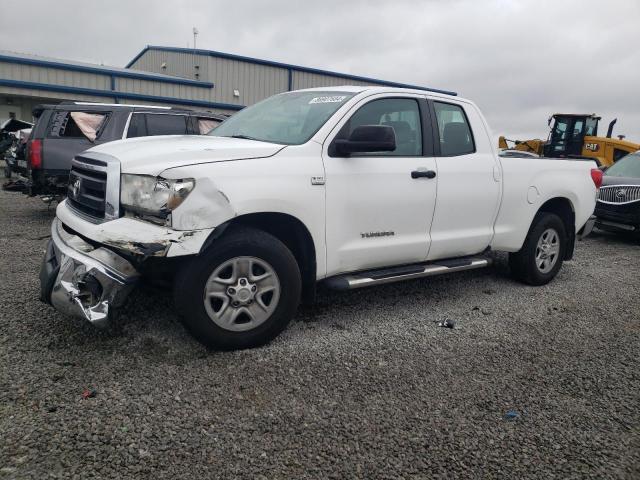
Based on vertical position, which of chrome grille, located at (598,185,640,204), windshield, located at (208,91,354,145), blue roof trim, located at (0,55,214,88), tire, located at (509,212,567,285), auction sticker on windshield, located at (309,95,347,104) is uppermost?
blue roof trim, located at (0,55,214,88)

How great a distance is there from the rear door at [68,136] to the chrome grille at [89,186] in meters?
4.11

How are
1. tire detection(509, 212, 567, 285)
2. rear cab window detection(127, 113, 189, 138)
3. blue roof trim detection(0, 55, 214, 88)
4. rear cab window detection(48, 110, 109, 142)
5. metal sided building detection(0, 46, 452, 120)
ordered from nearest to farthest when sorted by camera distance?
tire detection(509, 212, 567, 285)
rear cab window detection(48, 110, 109, 142)
rear cab window detection(127, 113, 189, 138)
blue roof trim detection(0, 55, 214, 88)
metal sided building detection(0, 46, 452, 120)

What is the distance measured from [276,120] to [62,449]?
110 inches

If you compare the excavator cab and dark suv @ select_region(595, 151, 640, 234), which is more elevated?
the excavator cab

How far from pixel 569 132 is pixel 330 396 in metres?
Answer: 16.5

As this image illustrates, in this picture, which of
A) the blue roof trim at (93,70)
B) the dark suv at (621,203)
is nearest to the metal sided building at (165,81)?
the blue roof trim at (93,70)

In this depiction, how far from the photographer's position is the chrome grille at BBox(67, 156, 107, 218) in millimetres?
3215

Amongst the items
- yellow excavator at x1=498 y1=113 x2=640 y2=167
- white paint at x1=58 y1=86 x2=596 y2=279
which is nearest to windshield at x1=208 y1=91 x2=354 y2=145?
white paint at x1=58 y1=86 x2=596 y2=279

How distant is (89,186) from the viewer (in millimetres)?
3355

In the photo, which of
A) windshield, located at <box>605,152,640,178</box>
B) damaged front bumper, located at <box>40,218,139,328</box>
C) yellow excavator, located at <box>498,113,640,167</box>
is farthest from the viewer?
yellow excavator, located at <box>498,113,640,167</box>

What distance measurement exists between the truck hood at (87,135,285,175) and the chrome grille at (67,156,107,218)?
12cm

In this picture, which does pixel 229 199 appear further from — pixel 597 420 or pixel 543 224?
pixel 543 224

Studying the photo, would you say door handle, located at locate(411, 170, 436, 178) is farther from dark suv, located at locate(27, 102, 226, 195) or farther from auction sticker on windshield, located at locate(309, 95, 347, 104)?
dark suv, located at locate(27, 102, 226, 195)

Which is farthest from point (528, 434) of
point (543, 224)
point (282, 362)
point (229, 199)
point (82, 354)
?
point (543, 224)
